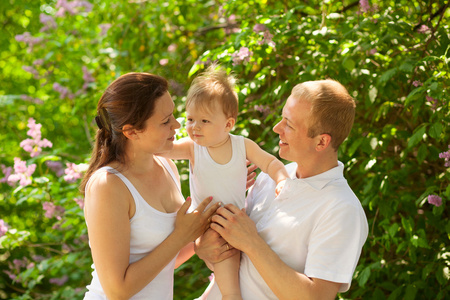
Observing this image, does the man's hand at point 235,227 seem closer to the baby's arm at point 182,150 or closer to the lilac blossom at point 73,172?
the baby's arm at point 182,150

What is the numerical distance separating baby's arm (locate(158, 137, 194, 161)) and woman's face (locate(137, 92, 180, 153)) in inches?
7.6

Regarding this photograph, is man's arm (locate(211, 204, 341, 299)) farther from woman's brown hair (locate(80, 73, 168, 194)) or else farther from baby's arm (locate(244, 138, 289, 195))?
woman's brown hair (locate(80, 73, 168, 194))

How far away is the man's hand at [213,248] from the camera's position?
189 centimetres

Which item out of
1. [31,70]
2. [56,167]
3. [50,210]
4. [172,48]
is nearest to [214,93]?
[50,210]

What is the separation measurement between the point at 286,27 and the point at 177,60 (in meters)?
1.38

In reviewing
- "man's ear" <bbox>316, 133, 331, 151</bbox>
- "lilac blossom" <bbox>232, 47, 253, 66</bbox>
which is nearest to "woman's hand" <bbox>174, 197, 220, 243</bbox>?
"man's ear" <bbox>316, 133, 331, 151</bbox>

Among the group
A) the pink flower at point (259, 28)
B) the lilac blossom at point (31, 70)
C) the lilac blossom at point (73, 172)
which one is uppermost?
the pink flower at point (259, 28)

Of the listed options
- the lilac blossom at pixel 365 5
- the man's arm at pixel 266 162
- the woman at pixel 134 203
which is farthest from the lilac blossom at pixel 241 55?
the woman at pixel 134 203

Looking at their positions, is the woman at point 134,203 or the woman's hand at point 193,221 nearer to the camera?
the woman at point 134,203

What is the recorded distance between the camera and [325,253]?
1665mm

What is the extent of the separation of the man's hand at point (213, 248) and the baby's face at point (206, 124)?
0.36m

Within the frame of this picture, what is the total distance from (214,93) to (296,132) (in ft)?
1.23

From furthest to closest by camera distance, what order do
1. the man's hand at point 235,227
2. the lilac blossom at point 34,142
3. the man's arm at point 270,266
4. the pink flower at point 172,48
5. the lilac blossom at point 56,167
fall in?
the pink flower at point 172,48 < the lilac blossom at point 56,167 < the lilac blossom at point 34,142 < the man's hand at point 235,227 < the man's arm at point 270,266

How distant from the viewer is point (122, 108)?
71.7 inches
